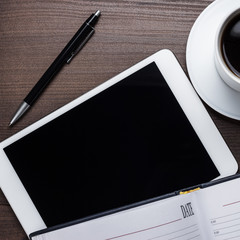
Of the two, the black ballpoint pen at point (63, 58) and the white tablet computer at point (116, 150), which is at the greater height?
the black ballpoint pen at point (63, 58)

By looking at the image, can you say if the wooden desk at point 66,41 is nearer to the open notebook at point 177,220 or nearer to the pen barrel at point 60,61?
the pen barrel at point 60,61

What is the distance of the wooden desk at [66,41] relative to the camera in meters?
0.53

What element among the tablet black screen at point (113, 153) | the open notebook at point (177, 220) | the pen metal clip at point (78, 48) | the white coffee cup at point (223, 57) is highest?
the pen metal clip at point (78, 48)

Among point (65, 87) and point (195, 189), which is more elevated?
point (65, 87)

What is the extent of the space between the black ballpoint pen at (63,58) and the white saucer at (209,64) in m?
0.14

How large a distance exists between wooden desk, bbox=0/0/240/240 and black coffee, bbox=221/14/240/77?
0.23ft

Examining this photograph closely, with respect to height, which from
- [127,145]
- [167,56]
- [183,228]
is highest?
[167,56]

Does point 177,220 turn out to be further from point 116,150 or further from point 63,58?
point 63,58

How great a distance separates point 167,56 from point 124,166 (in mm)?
163

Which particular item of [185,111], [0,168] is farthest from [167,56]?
[0,168]

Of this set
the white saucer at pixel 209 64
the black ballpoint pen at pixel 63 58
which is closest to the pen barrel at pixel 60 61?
the black ballpoint pen at pixel 63 58

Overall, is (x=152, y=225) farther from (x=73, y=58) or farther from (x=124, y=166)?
(x=73, y=58)

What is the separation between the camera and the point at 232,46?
1.52 feet

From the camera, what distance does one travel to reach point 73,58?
0.53m
